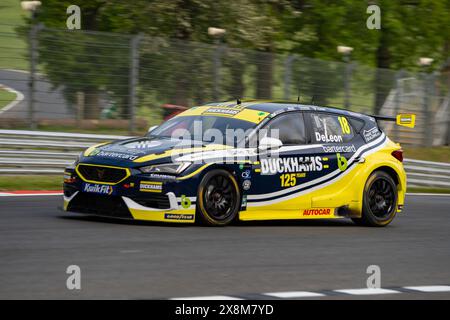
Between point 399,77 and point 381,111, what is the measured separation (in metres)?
1.44

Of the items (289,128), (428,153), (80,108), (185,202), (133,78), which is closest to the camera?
(185,202)

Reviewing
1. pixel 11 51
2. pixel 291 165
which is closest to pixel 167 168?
pixel 291 165

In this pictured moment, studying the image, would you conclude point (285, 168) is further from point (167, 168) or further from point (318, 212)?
point (167, 168)

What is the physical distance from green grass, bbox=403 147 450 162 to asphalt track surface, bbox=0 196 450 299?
15262 mm

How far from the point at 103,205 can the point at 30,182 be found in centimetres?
584

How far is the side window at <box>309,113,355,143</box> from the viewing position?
510 inches

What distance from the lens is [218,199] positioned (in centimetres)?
1155

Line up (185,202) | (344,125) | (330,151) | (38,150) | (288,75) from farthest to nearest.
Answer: (288,75), (38,150), (344,125), (330,151), (185,202)

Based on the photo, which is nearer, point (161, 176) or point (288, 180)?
point (161, 176)

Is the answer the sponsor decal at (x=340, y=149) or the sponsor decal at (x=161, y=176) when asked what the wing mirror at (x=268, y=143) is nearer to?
the sponsor decal at (x=340, y=149)

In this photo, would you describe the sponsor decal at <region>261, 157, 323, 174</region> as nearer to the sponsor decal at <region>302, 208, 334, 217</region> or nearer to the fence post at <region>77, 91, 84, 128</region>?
the sponsor decal at <region>302, 208, 334, 217</region>

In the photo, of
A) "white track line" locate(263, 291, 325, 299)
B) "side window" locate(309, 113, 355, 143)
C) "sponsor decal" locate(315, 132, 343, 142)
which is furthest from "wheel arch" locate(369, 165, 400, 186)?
"white track line" locate(263, 291, 325, 299)
